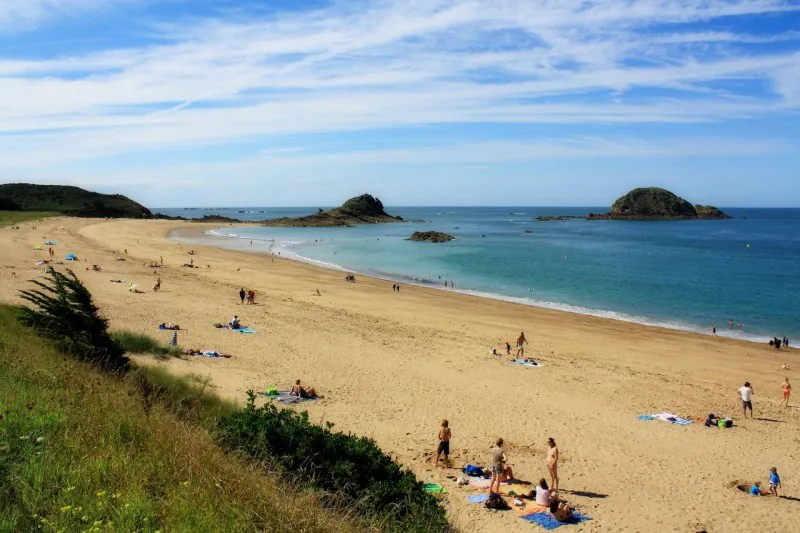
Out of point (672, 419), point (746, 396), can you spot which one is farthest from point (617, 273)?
point (672, 419)

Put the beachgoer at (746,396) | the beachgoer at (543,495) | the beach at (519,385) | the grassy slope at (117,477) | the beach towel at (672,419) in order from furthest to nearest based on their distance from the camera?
the beachgoer at (746,396) → the beach towel at (672,419) → the beach at (519,385) → the beachgoer at (543,495) → the grassy slope at (117,477)

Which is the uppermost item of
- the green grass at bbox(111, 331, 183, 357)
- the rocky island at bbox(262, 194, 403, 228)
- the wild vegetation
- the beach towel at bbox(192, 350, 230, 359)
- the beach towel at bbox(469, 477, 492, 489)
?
the rocky island at bbox(262, 194, 403, 228)

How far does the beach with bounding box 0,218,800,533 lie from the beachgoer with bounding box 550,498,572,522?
1.10 ft

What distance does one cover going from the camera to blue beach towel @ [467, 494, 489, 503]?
11.1 meters

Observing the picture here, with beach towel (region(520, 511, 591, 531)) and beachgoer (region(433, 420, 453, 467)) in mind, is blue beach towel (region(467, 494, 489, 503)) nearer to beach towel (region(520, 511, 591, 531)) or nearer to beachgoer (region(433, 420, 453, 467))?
beach towel (region(520, 511, 591, 531))

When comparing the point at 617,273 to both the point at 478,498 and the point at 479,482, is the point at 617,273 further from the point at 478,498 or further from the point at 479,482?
the point at 478,498

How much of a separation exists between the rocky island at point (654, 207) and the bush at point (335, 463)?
567 feet

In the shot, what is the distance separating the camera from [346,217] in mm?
137250

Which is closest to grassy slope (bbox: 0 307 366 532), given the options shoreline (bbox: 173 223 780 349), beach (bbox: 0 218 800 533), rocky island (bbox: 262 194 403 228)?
beach (bbox: 0 218 800 533)

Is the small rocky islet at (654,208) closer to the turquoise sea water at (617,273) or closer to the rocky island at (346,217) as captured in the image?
the rocky island at (346,217)

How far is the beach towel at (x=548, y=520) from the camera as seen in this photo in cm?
1029

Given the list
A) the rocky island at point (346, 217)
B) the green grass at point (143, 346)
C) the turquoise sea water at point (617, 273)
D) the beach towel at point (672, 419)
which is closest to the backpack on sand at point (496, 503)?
the beach towel at point (672, 419)

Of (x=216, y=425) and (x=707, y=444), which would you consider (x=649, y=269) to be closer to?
(x=707, y=444)

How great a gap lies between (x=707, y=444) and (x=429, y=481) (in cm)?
805
